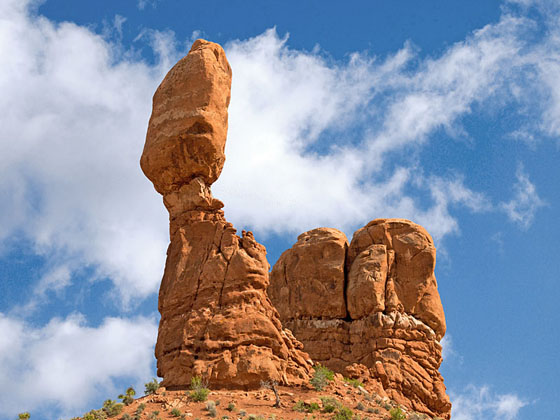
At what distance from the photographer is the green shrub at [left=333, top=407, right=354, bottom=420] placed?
31.4 metres

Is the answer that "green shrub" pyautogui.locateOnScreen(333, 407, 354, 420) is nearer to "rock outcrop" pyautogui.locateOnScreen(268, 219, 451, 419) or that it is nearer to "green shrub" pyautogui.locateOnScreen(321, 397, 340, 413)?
"green shrub" pyautogui.locateOnScreen(321, 397, 340, 413)

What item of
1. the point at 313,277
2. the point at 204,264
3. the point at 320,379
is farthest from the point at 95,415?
the point at 313,277

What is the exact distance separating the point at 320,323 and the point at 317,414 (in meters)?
15.9

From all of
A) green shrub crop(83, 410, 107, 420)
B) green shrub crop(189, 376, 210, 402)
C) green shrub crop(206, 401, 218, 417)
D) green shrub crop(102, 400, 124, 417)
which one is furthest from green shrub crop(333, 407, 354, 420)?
green shrub crop(83, 410, 107, 420)

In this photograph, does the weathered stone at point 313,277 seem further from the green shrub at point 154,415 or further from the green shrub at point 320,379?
the green shrub at point 154,415

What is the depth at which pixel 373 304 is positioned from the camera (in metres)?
45.9

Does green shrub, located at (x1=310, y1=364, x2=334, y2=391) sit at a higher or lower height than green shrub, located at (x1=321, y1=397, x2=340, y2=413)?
higher

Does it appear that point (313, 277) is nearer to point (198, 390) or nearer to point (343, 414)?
point (343, 414)

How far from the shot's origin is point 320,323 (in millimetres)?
47625

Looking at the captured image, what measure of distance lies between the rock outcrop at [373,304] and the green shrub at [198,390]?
11305 mm

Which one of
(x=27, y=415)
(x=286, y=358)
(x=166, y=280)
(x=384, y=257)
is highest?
(x=384, y=257)

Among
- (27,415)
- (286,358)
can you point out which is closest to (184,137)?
(286,358)

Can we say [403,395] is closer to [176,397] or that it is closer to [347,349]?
[347,349]

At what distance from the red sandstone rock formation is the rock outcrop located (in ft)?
27.0
